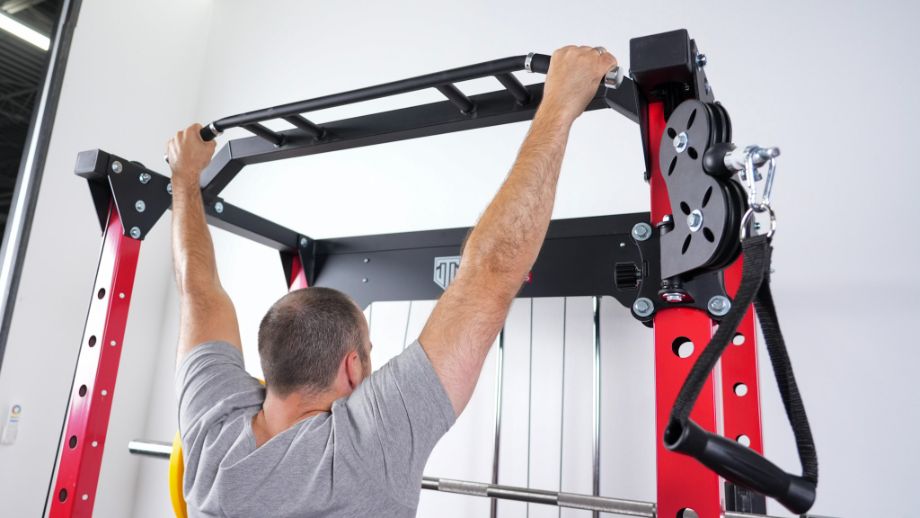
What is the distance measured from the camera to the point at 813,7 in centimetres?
227

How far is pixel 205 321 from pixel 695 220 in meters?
1.07

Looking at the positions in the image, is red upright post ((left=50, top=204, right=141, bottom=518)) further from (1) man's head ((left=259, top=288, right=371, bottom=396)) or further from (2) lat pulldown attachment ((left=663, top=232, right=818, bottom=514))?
(2) lat pulldown attachment ((left=663, top=232, right=818, bottom=514))

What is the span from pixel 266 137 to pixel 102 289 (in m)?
0.58

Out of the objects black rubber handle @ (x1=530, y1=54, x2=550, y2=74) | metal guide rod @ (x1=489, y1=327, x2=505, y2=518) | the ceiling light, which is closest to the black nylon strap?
black rubber handle @ (x1=530, y1=54, x2=550, y2=74)

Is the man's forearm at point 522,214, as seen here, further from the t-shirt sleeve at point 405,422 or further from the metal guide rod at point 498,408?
the metal guide rod at point 498,408

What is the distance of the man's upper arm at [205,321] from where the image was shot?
58.4 inches

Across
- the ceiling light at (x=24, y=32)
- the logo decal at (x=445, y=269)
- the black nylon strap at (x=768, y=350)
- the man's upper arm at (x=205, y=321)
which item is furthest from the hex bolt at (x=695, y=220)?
the ceiling light at (x=24, y=32)

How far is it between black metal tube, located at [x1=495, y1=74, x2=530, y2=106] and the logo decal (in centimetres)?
81

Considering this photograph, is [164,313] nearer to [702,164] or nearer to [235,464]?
[235,464]

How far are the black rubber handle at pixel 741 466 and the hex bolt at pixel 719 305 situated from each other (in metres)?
0.33

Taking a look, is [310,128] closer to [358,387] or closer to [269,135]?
[269,135]

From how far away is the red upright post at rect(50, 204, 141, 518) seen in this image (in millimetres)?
1666

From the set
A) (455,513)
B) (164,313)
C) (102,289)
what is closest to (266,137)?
(102,289)

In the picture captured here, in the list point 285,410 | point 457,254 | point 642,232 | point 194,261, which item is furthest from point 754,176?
point 457,254
